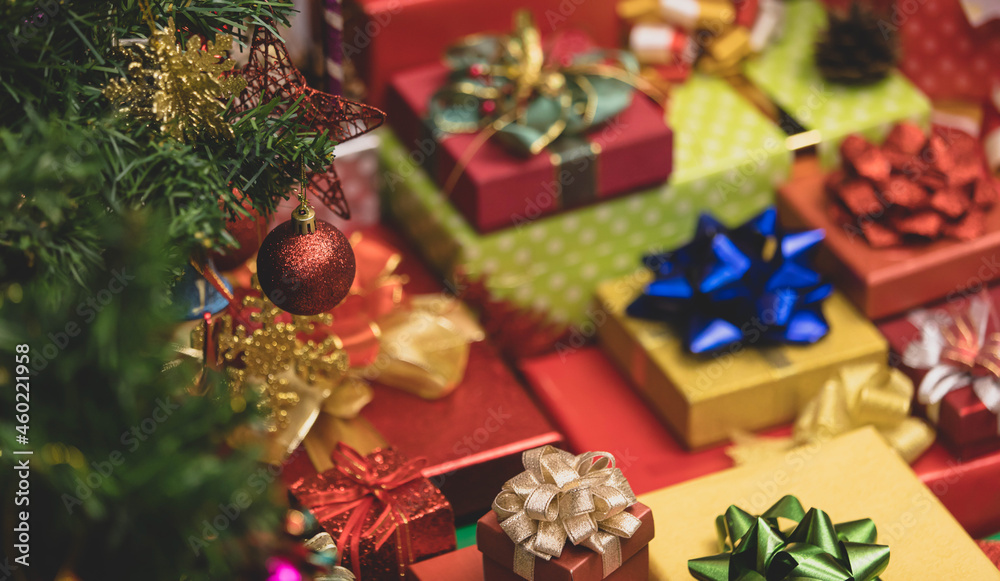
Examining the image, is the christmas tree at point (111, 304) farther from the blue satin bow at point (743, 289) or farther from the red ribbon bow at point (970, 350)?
the red ribbon bow at point (970, 350)

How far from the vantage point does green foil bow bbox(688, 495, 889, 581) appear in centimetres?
115

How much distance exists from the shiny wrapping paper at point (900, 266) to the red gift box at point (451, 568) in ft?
2.51

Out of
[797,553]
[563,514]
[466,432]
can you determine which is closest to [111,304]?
[563,514]

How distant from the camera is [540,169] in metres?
1.76

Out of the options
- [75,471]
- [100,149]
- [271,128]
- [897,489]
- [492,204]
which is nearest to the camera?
[75,471]

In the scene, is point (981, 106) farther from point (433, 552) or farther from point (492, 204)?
point (433, 552)

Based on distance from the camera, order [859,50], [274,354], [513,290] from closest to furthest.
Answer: [274,354] < [513,290] < [859,50]

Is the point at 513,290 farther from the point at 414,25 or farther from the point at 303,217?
the point at 303,217

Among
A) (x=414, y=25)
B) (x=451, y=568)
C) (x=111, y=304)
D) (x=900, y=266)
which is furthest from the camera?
(x=414, y=25)

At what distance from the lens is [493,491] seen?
5.14 feet

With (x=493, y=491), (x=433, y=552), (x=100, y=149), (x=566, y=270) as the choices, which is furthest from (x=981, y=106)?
(x=100, y=149)

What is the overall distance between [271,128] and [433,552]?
0.58 m

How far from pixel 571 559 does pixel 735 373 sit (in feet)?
1.95

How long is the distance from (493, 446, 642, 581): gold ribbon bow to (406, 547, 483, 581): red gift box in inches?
6.5
